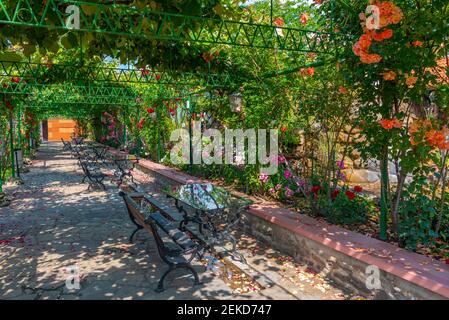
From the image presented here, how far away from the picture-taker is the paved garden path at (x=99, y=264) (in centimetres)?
362

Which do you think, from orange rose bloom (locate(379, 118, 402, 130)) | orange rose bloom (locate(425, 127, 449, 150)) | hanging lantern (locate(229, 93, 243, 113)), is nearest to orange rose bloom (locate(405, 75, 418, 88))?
orange rose bloom (locate(379, 118, 402, 130))

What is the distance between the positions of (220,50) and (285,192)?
325 cm

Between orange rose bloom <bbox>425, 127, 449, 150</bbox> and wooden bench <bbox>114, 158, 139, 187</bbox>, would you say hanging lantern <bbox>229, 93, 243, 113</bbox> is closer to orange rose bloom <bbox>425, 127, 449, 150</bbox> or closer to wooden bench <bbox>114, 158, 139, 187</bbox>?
wooden bench <bbox>114, 158, 139, 187</bbox>

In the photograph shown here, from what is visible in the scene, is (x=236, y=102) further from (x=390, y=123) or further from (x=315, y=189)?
(x=390, y=123)

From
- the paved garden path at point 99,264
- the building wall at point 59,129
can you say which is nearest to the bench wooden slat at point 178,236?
the paved garden path at point 99,264

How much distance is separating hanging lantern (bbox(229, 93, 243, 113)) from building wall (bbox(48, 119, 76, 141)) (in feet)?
146

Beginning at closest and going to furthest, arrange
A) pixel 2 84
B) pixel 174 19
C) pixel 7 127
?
1. pixel 174 19
2. pixel 2 84
3. pixel 7 127

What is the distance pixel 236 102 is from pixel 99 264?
4.61 metres

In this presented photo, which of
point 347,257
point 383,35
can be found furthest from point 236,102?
point 347,257

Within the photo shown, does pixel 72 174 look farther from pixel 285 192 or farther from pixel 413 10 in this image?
pixel 413 10

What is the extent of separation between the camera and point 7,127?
1259 centimetres

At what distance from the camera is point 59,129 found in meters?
48.3

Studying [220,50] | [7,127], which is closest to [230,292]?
[220,50]

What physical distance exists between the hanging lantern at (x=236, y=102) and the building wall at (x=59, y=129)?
4460 centimetres
